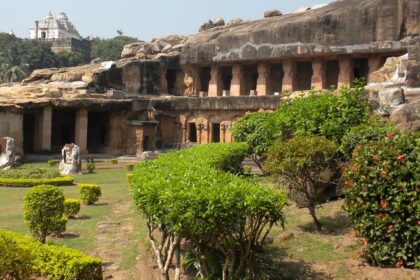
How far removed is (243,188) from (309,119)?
318 inches

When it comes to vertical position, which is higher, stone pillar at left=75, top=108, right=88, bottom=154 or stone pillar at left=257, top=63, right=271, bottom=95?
stone pillar at left=257, top=63, right=271, bottom=95

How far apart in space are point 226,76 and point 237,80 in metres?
2.90

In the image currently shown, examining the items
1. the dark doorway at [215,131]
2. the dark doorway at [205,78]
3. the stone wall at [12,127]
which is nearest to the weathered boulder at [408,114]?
the dark doorway at [215,131]

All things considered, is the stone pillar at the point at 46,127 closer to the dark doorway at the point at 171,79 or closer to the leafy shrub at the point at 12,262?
the dark doorway at the point at 171,79

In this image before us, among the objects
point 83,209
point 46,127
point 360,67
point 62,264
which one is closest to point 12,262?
point 62,264

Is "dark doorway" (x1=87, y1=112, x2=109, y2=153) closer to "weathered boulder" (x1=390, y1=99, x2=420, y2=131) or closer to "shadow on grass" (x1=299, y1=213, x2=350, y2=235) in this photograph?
"weathered boulder" (x1=390, y1=99, x2=420, y2=131)

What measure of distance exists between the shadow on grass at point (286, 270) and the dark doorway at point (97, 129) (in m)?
25.8

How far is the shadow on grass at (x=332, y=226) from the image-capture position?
33.3 ft

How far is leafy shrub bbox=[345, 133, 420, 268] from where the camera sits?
24.5ft

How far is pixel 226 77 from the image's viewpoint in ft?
123

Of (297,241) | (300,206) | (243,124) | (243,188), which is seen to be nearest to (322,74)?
(243,124)

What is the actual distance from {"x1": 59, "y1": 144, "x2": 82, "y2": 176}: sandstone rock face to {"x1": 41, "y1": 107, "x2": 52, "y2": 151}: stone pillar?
244 inches

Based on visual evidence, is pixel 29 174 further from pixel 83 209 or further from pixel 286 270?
pixel 286 270

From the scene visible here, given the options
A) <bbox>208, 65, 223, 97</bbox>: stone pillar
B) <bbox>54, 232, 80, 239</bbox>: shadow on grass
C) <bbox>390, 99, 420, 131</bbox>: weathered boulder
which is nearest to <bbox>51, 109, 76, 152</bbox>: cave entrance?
<bbox>208, 65, 223, 97</bbox>: stone pillar
